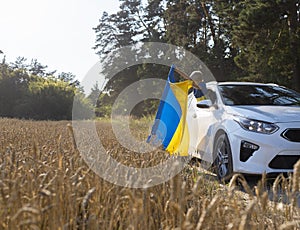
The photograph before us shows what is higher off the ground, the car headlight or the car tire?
the car headlight

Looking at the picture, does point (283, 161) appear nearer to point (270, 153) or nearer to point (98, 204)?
point (270, 153)

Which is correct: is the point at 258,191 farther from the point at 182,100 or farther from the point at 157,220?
the point at 182,100

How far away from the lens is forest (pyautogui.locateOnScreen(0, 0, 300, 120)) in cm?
1600

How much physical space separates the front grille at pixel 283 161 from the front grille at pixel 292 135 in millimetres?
210

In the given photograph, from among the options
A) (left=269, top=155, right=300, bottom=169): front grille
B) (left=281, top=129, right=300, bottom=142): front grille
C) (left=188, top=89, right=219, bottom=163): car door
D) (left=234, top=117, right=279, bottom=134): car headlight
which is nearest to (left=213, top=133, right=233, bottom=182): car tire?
(left=188, top=89, right=219, bottom=163): car door

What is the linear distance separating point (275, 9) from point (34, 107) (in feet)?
97.0

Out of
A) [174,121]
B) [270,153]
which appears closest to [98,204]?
[270,153]

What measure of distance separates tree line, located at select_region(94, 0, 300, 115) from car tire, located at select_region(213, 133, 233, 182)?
417 inches

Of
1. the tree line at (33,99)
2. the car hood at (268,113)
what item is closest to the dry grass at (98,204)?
the car hood at (268,113)

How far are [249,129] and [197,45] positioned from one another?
2747 centimetres

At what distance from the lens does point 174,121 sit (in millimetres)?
7199

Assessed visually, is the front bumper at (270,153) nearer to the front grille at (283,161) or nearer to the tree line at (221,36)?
the front grille at (283,161)

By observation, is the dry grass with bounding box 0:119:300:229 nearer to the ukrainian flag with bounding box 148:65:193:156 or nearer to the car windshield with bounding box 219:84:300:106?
the car windshield with bounding box 219:84:300:106

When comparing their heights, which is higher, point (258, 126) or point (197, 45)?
point (197, 45)
